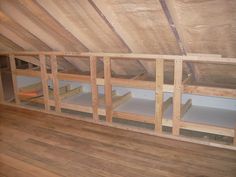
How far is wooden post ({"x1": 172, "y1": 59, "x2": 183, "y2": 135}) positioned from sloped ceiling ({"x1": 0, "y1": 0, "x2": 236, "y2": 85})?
0.17 metres

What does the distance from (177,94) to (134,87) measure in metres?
0.50

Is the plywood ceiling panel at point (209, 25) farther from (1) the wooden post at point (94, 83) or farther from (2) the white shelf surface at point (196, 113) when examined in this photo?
(1) the wooden post at point (94, 83)

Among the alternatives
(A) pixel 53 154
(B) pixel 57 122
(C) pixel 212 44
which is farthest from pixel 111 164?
(C) pixel 212 44

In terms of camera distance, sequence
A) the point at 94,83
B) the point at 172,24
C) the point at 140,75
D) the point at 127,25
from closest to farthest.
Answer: the point at 172,24
the point at 127,25
the point at 94,83
the point at 140,75

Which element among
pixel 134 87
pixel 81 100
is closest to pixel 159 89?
pixel 134 87

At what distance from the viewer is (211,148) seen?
220cm

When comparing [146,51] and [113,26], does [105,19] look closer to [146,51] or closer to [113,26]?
[113,26]

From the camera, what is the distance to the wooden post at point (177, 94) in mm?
2178

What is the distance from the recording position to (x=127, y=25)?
2127 millimetres

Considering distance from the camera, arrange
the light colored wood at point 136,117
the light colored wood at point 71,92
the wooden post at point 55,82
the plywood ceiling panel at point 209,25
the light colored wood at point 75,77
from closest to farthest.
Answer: the plywood ceiling panel at point 209,25 < the light colored wood at point 136,117 < the light colored wood at point 75,77 < the wooden post at point 55,82 < the light colored wood at point 71,92

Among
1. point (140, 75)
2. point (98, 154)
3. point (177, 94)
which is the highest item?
point (140, 75)

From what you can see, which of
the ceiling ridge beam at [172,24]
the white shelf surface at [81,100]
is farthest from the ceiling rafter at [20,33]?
the ceiling ridge beam at [172,24]

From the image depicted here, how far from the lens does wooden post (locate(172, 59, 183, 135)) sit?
2.18 metres

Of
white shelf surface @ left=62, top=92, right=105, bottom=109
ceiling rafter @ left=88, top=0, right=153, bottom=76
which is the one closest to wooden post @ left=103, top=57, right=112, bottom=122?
ceiling rafter @ left=88, top=0, right=153, bottom=76
